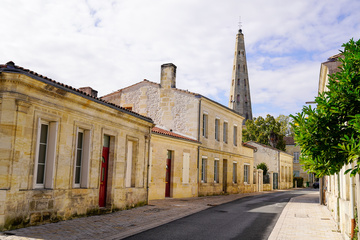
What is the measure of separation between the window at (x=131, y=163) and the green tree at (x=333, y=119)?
952cm

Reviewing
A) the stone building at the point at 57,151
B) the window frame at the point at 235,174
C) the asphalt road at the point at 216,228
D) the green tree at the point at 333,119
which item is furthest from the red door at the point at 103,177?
the window frame at the point at 235,174

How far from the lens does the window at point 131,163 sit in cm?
1381

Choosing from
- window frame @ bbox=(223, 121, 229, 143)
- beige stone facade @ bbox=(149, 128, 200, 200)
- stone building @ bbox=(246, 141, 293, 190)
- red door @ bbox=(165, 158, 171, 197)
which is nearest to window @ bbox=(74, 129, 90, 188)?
beige stone facade @ bbox=(149, 128, 200, 200)

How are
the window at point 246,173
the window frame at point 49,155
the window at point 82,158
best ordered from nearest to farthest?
the window frame at point 49,155
the window at point 82,158
the window at point 246,173

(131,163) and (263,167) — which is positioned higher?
(263,167)

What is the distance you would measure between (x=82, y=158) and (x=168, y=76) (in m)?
13.2

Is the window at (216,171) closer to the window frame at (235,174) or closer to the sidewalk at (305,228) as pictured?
the window frame at (235,174)

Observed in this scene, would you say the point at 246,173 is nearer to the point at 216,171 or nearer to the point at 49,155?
the point at 216,171

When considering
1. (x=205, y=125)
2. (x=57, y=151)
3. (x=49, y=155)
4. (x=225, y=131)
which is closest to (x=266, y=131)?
(x=225, y=131)

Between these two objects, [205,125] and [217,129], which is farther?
[217,129]

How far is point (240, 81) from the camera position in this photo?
67875mm

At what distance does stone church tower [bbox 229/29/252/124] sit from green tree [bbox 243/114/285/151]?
18.1 m

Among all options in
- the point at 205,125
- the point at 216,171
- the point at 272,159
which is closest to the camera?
the point at 205,125

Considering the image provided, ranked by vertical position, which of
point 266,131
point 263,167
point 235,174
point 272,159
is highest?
point 266,131
